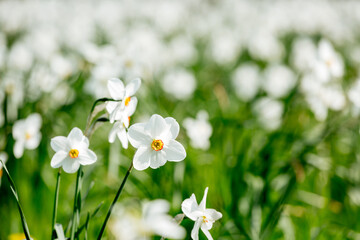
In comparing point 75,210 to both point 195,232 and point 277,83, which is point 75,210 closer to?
point 195,232

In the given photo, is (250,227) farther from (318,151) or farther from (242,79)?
(242,79)

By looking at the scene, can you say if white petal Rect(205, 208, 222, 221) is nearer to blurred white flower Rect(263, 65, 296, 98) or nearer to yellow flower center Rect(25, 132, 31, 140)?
yellow flower center Rect(25, 132, 31, 140)

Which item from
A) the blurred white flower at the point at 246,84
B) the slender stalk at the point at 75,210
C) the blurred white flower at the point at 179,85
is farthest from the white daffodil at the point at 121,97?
the blurred white flower at the point at 246,84

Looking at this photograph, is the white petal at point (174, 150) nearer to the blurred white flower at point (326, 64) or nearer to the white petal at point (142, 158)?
the white petal at point (142, 158)

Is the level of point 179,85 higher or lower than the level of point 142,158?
lower

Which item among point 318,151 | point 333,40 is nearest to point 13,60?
point 318,151

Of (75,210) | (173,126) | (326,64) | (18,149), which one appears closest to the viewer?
(173,126)

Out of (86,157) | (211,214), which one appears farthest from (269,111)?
(86,157)

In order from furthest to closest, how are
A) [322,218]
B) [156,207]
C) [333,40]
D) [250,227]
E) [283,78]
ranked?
[333,40] → [283,78] → [322,218] → [250,227] → [156,207]
